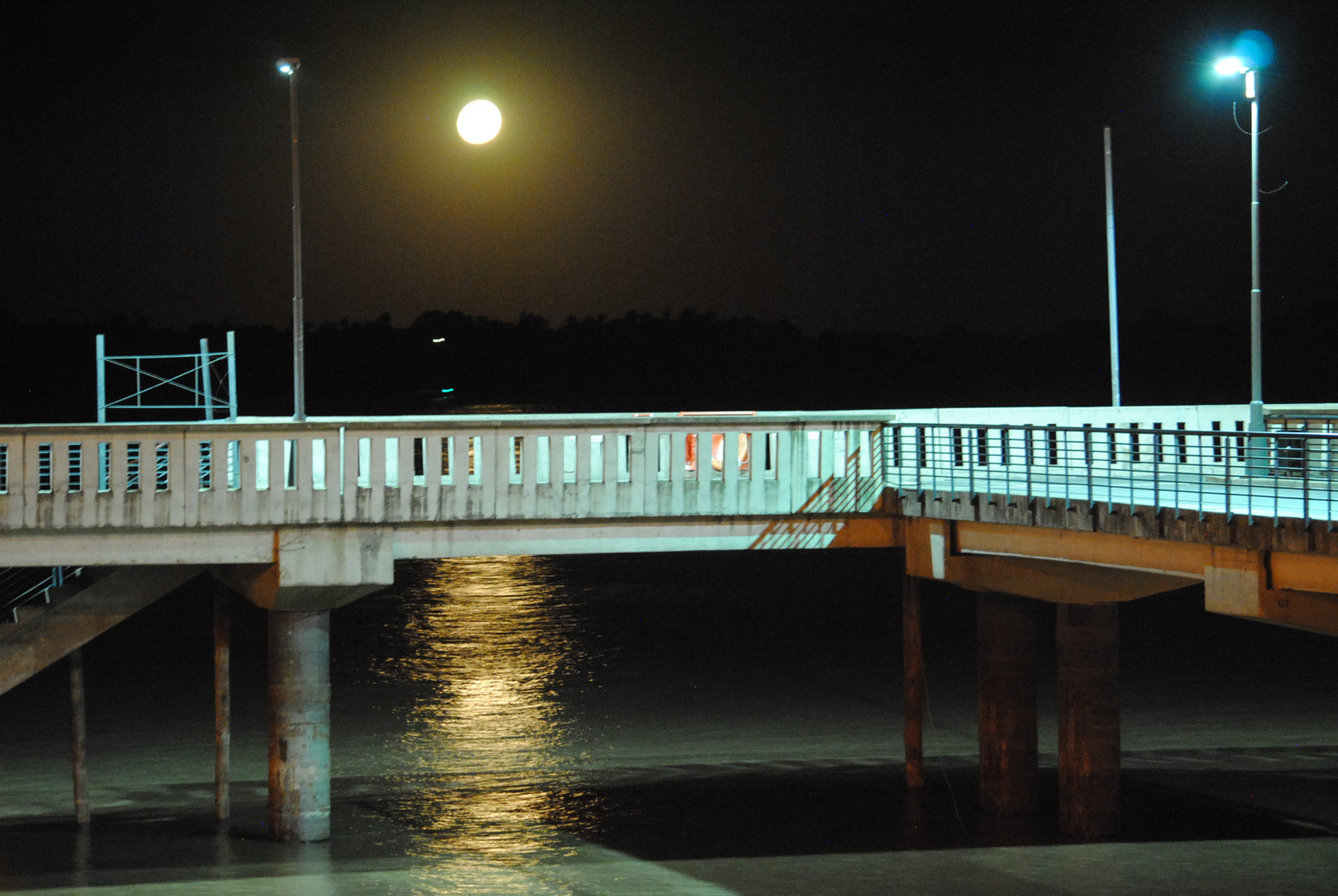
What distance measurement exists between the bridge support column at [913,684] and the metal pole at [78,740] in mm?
12382

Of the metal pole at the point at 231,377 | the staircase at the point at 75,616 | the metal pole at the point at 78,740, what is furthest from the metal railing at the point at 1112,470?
the metal pole at the point at 78,740

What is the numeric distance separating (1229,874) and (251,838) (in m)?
12.8

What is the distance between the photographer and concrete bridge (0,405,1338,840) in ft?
56.9

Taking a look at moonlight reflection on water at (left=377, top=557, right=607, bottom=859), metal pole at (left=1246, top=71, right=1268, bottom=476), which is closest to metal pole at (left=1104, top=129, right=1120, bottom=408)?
metal pole at (left=1246, top=71, right=1268, bottom=476)

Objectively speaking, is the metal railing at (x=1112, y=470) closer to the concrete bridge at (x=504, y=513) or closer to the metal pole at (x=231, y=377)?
the concrete bridge at (x=504, y=513)

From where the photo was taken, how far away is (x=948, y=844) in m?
20.2

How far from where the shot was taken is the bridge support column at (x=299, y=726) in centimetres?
1884

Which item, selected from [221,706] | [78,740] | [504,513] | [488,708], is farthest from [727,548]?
[488,708]

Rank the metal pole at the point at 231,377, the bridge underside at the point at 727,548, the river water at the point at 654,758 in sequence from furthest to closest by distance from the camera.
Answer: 1. the metal pole at the point at 231,377
2. the river water at the point at 654,758
3. the bridge underside at the point at 727,548

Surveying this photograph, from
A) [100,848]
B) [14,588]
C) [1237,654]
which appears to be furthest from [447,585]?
[100,848]

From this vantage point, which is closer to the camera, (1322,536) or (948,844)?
(1322,536)

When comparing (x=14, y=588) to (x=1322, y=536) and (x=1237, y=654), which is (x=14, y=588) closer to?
(x=1322, y=536)

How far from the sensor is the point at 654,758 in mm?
28188

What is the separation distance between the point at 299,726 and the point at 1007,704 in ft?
32.7
